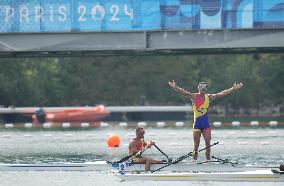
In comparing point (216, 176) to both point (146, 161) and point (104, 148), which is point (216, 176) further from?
point (104, 148)

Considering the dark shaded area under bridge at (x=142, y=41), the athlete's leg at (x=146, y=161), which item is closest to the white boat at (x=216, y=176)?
the athlete's leg at (x=146, y=161)

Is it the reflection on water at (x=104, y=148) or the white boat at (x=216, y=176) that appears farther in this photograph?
the reflection on water at (x=104, y=148)

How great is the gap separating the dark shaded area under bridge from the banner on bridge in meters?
0.58

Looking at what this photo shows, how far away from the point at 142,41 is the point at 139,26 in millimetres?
1052

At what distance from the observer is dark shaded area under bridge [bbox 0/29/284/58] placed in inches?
2045

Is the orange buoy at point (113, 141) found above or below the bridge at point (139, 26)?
below

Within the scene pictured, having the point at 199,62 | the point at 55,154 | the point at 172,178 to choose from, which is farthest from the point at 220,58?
the point at 172,178

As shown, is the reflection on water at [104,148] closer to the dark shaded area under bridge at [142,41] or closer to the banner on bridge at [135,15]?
the dark shaded area under bridge at [142,41]

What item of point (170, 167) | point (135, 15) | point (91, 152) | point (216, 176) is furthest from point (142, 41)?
point (216, 176)

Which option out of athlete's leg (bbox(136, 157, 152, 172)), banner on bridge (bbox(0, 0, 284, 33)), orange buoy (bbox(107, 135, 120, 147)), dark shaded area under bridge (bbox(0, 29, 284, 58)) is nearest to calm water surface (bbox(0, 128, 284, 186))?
orange buoy (bbox(107, 135, 120, 147))

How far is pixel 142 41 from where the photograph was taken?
52.7 metres

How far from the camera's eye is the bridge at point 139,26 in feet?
171

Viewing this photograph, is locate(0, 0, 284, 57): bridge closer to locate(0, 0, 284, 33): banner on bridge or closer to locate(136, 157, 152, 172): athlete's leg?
locate(0, 0, 284, 33): banner on bridge

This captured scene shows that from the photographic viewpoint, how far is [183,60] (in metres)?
128
